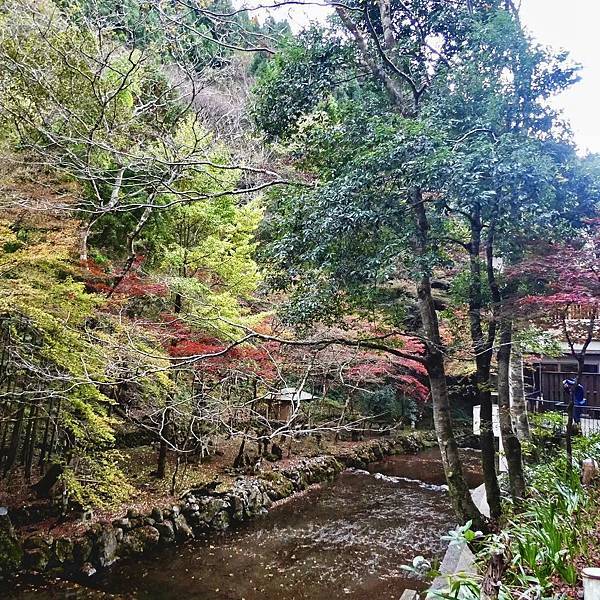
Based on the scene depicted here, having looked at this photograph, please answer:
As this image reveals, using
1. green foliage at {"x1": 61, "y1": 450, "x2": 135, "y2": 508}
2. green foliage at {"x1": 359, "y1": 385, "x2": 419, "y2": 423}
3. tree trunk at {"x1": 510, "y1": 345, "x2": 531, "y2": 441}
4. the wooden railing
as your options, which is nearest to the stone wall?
green foliage at {"x1": 61, "y1": 450, "x2": 135, "y2": 508}

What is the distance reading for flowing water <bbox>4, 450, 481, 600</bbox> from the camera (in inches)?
216

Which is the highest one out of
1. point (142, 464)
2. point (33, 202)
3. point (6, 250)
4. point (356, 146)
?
point (356, 146)

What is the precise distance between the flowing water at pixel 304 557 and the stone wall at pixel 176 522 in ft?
0.80

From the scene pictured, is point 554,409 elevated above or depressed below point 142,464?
above

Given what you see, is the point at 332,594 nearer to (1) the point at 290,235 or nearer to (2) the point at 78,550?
(2) the point at 78,550

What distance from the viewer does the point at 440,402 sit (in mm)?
5180

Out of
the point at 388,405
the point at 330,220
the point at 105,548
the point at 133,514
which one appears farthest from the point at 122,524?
the point at 388,405

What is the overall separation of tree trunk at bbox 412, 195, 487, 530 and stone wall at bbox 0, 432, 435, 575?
417 centimetres

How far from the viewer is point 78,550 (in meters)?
5.91

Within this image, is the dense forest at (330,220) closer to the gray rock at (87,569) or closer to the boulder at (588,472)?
the boulder at (588,472)

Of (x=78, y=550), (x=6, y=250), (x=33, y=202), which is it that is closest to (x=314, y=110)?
(x=33, y=202)

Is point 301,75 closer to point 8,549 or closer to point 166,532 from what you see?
point 166,532

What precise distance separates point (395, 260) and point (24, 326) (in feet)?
15.5

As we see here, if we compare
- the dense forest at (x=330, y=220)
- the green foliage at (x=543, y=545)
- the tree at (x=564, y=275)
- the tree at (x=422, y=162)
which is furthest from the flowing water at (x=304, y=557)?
the tree at (x=564, y=275)
